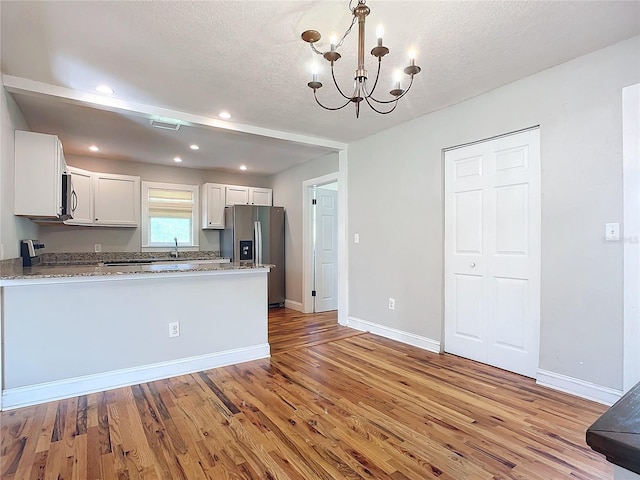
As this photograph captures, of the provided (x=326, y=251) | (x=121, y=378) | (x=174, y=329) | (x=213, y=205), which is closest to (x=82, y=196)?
(x=213, y=205)

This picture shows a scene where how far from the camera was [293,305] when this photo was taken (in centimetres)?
566

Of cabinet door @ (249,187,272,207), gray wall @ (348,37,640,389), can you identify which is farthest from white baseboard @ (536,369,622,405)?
cabinet door @ (249,187,272,207)

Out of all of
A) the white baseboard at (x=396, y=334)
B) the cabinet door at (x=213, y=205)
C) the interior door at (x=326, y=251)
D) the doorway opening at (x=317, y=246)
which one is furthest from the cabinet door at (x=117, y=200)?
the white baseboard at (x=396, y=334)

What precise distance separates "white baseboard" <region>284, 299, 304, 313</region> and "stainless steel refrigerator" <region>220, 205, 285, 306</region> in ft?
0.29

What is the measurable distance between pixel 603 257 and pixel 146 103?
3804 millimetres

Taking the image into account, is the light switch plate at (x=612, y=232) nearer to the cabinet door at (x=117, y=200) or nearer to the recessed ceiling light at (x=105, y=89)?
the recessed ceiling light at (x=105, y=89)

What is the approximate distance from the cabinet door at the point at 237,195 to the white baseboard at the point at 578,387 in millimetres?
4833

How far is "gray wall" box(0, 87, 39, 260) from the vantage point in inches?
99.9

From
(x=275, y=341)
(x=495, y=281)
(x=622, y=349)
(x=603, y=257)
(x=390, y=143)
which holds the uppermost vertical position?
(x=390, y=143)

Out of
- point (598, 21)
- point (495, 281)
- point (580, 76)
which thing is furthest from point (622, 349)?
point (598, 21)

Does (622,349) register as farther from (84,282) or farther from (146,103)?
(146,103)

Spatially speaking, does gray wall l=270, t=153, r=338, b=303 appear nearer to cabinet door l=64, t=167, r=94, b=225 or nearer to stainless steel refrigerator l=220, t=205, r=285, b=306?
stainless steel refrigerator l=220, t=205, r=285, b=306

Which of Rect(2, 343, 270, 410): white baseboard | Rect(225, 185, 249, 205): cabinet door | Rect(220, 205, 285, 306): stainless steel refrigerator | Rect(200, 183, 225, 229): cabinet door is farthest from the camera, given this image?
Rect(225, 185, 249, 205): cabinet door

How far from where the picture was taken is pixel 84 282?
2521mm
